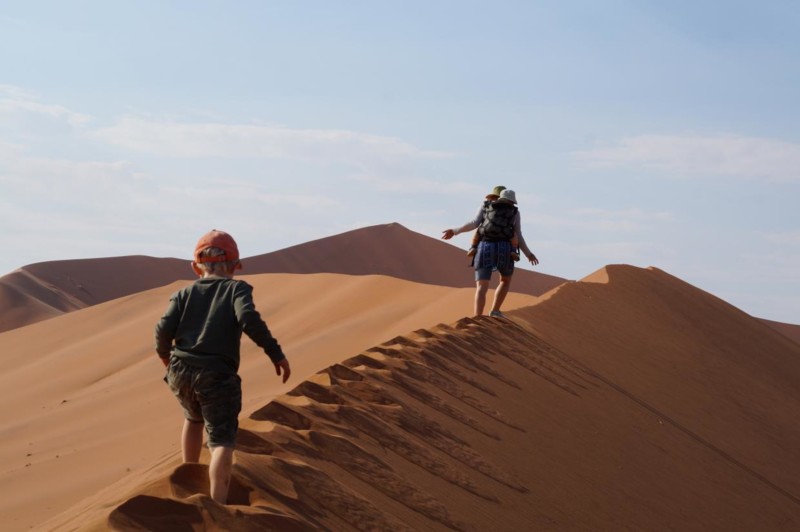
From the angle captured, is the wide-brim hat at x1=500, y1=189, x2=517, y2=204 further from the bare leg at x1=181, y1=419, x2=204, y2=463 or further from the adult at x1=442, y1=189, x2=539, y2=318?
the bare leg at x1=181, y1=419, x2=204, y2=463

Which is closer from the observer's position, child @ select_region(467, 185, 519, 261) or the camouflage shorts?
the camouflage shorts

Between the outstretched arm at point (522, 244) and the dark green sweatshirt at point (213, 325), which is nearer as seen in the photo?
the dark green sweatshirt at point (213, 325)

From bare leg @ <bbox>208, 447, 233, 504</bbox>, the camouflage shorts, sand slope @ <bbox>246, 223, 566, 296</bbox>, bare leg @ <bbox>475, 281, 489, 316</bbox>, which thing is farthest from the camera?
sand slope @ <bbox>246, 223, 566, 296</bbox>

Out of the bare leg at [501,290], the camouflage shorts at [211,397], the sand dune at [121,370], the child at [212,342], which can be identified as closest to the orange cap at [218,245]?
the child at [212,342]

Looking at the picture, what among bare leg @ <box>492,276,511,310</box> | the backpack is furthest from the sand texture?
the backpack

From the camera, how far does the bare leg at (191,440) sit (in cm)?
455

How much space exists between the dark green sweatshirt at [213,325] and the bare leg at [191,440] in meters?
0.33

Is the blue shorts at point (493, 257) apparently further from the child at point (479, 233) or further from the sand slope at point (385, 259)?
the sand slope at point (385, 259)

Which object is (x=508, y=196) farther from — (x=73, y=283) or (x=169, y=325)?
(x=73, y=283)

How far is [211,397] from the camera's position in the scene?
4.33 metres

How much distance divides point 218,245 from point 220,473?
39.6 inches

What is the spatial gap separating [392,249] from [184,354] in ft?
133

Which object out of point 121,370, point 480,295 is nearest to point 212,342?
point 480,295

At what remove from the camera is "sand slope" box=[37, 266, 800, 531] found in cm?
449
